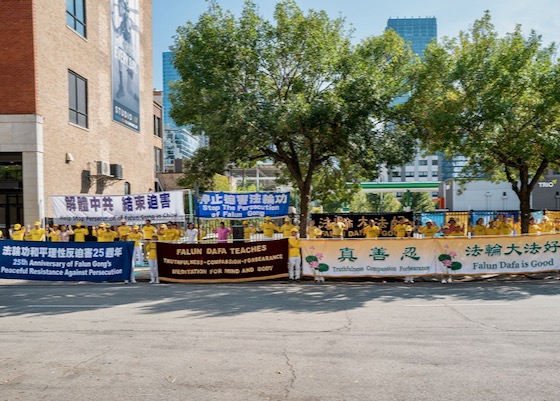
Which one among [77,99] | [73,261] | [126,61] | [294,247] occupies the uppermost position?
[126,61]

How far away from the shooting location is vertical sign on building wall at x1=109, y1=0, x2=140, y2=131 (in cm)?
2742

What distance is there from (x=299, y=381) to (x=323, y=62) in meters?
12.3

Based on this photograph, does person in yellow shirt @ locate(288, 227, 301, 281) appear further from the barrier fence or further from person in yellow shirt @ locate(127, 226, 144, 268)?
person in yellow shirt @ locate(127, 226, 144, 268)

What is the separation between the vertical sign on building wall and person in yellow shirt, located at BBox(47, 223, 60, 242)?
36.3 feet

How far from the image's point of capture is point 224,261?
1420cm

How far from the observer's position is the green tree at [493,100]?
1492cm

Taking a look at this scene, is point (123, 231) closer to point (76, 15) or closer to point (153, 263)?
point (153, 263)

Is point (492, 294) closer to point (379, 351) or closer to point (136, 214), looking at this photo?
point (379, 351)

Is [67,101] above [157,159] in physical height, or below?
above

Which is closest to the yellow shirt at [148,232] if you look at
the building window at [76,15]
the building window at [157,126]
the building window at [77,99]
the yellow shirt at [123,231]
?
the yellow shirt at [123,231]

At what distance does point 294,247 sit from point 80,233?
8495 millimetres

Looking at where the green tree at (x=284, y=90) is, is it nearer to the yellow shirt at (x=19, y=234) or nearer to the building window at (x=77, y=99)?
the yellow shirt at (x=19, y=234)

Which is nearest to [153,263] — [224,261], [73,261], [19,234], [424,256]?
[224,261]

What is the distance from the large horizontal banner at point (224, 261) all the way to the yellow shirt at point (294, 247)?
6.5 inches
